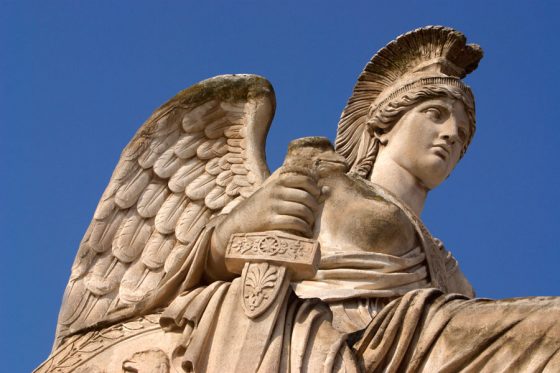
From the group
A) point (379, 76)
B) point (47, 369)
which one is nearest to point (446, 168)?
point (379, 76)

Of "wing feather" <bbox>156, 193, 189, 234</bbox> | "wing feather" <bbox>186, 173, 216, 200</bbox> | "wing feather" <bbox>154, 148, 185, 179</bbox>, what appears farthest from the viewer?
"wing feather" <bbox>154, 148, 185, 179</bbox>

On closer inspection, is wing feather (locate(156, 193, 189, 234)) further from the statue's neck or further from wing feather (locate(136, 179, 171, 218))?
the statue's neck

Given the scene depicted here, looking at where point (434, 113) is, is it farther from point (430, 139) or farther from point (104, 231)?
point (104, 231)

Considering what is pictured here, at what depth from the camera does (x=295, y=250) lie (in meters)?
8.57

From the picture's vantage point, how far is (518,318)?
8.03m

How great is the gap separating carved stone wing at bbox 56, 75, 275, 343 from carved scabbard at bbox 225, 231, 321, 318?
1.64 metres

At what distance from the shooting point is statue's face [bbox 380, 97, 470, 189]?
10875 millimetres

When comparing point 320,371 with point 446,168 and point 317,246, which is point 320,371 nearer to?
point 317,246

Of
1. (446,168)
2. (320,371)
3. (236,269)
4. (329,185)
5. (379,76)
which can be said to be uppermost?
(379,76)

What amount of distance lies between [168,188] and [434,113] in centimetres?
198

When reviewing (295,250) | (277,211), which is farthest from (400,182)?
(295,250)

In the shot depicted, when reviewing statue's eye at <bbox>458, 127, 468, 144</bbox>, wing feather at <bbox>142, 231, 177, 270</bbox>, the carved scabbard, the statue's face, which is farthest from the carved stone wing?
the carved scabbard

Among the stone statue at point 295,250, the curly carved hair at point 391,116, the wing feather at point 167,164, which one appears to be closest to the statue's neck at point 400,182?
the stone statue at point 295,250

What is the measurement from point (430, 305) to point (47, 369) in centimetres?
242
